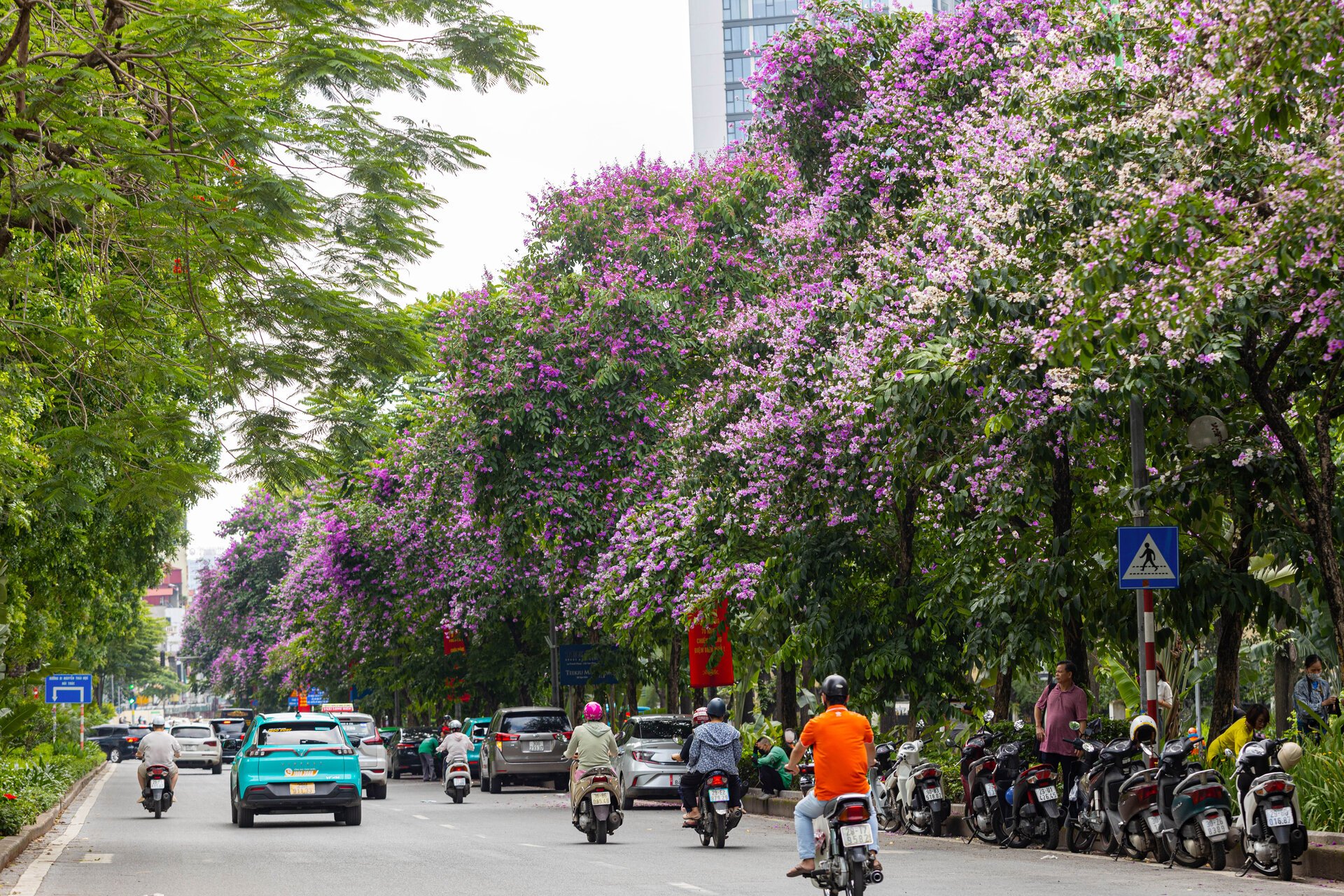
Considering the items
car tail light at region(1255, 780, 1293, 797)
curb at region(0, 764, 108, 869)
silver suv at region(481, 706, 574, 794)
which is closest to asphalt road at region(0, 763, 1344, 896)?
curb at region(0, 764, 108, 869)

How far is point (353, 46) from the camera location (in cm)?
1162

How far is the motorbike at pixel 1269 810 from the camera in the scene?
13.3m

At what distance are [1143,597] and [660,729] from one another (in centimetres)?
1266

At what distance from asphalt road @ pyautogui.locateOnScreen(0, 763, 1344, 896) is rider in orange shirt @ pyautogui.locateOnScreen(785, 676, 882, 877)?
5.76 ft

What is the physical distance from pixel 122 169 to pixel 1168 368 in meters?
9.56

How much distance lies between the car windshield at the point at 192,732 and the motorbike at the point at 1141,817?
159 feet

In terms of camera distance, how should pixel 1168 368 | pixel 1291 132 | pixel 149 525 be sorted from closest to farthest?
pixel 1291 132 → pixel 1168 368 → pixel 149 525

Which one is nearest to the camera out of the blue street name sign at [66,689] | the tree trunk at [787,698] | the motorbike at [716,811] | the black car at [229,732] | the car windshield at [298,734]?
the motorbike at [716,811]

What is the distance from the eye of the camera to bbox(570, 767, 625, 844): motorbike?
19656 millimetres

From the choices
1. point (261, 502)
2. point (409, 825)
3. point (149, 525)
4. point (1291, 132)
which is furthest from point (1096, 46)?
point (261, 502)

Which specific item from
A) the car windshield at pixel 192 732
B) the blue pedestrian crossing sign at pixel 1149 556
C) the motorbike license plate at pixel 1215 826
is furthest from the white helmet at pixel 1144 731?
the car windshield at pixel 192 732

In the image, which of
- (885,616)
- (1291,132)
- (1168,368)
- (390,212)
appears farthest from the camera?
(885,616)

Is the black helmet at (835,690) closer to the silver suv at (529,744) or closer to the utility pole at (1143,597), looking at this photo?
the utility pole at (1143,597)

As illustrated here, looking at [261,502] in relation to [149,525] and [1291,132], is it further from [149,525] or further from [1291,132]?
[1291,132]
